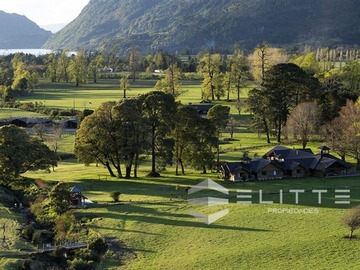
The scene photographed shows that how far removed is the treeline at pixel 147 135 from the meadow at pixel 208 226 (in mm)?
1830

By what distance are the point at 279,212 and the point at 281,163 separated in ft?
45.6

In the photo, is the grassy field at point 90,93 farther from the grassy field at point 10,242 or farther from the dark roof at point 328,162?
the grassy field at point 10,242

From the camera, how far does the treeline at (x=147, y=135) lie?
4922cm

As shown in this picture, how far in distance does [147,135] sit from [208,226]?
17.4 meters

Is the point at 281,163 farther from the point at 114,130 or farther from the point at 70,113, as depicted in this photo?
the point at 70,113

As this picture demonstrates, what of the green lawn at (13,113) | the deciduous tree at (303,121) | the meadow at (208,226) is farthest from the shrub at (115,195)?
the green lawn at (13,113)

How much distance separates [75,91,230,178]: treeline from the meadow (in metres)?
1.83

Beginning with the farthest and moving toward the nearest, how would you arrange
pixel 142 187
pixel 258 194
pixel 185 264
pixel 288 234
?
pixel 142 187
pixel 258 194
pixel 288 234
pixel 185 264

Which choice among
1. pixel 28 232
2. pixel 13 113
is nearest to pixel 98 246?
pixel 28 232

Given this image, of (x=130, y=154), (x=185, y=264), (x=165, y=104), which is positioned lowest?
(x=185, y=264)

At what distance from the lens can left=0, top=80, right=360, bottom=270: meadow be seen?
2836cm

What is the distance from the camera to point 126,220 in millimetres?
36031

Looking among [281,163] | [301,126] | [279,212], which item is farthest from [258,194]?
[301,126]

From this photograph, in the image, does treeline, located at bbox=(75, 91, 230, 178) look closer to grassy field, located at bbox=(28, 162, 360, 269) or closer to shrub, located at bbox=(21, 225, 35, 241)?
grassy field, located at bbox=(28, 162, 360, 269)
